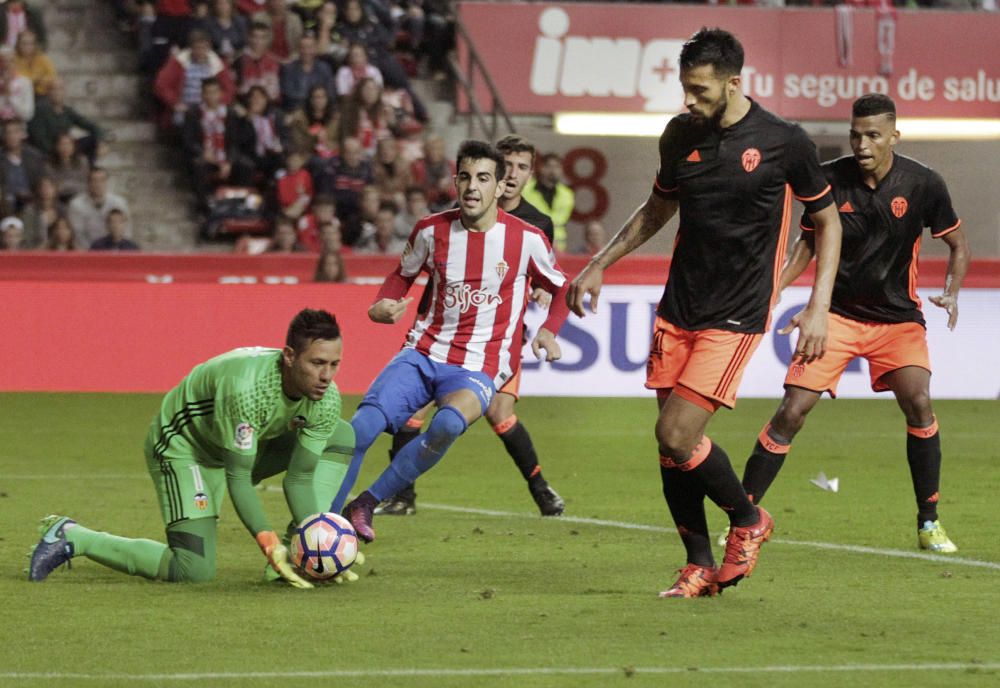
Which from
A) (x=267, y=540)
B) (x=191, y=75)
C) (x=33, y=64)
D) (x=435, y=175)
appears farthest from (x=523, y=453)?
(x=33, y=64)

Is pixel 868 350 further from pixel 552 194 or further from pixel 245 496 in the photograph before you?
pixel 552 194

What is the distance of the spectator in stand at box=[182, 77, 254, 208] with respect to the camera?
19.3 m

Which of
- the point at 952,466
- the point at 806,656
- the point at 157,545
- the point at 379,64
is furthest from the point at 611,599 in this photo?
the point at 379,64

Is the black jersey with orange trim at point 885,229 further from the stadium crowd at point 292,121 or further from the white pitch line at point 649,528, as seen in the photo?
the stadium crowd at point 292,121

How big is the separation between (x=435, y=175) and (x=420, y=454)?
39.0 ft

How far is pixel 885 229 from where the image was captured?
8492 mm

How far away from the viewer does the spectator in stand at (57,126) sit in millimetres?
19078

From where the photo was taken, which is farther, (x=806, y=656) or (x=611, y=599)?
(x=611, y=599)

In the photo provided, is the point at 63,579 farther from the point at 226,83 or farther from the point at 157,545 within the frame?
the point at 226,83

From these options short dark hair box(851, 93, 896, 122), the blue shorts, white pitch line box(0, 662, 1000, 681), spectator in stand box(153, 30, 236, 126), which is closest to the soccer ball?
the blue shorts

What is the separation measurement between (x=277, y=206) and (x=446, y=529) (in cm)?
1035

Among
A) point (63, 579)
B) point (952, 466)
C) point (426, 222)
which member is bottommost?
point (952, 466)

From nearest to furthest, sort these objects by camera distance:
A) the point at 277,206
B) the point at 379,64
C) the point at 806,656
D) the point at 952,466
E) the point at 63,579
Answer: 1. the point at 806,656
2. the point at 63,579
3. the point at 952,466
4. the point at 277,206
5. the point at 379,64

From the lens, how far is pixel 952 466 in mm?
12203
